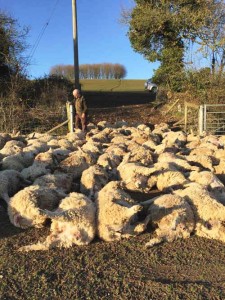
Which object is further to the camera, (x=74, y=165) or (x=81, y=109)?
(x=81, y=109)

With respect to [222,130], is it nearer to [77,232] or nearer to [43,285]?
[77,232]

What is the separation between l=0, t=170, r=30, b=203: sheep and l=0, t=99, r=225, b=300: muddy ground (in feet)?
3.18

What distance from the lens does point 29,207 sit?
A: 5109 mm

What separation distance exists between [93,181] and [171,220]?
1.84m

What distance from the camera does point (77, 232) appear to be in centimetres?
468

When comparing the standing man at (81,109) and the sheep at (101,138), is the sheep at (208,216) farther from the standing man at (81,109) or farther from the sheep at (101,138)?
the standing man at (81,109)

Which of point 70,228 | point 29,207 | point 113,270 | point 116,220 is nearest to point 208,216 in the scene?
point 116,220

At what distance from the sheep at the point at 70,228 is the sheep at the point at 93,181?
130 centimetres

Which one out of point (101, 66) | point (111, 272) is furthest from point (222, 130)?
point (101, 66)

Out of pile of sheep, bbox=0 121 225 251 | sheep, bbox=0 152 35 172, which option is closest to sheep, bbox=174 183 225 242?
pile of sheep, bbox=0 121 225 251

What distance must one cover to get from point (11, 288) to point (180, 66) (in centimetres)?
1954

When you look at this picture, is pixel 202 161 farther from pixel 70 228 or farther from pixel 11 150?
pixel 11 150

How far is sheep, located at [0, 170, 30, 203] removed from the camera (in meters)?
6.06

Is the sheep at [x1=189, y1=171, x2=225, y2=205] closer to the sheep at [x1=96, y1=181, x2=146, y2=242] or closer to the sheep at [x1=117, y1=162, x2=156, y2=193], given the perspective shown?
the sheep at [x1=117, y1=162, x2=156, y2=193]
